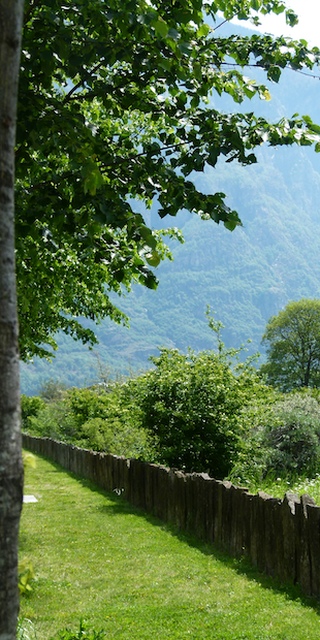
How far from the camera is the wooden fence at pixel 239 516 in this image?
21.1 ft

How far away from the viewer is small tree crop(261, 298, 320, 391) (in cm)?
5453

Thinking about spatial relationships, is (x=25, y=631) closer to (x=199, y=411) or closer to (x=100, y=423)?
(x=199, y=411)

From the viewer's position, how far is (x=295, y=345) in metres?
56.1

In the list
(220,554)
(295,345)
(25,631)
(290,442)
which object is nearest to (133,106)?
(25,631)

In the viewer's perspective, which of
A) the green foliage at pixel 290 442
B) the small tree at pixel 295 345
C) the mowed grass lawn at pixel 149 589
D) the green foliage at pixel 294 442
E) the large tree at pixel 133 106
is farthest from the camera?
the small tree at pixel 295 345

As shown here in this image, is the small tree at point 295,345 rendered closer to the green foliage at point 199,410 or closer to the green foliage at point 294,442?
the green foliage at point 294,442

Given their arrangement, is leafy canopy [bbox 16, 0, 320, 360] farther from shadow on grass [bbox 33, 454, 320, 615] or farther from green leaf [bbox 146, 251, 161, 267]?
shadow on grass [bbox 33, 454, 320, 615]

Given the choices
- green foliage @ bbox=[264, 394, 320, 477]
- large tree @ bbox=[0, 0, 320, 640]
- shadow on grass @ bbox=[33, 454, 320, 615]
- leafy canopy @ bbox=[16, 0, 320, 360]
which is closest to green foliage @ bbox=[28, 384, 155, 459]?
shadow on grass @ bbox=[33, 454, 320, 615]

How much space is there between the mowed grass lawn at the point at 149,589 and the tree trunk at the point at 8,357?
148 inches

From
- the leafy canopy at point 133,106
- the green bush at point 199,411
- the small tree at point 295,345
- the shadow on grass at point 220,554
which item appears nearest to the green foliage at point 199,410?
the green bush at point 199,411

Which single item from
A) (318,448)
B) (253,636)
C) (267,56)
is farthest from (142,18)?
(318,448)

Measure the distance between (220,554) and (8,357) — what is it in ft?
23.9

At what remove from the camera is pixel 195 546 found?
8.65 metres

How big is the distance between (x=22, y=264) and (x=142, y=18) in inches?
161
